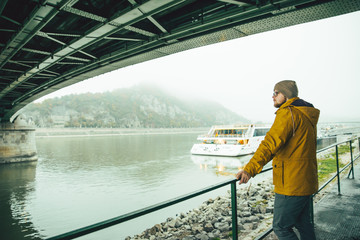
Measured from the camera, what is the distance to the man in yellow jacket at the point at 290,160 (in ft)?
6.54

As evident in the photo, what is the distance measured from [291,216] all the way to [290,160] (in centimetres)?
47

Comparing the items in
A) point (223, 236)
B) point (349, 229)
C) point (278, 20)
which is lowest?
point (223, 236)

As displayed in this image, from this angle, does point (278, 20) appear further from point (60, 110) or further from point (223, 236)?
point (60, 110)

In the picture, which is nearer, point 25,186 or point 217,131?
point 25,186

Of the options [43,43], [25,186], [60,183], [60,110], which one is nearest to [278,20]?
[43,43]

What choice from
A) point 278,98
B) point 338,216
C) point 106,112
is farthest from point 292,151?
point 106,112

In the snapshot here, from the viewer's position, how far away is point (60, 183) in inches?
575

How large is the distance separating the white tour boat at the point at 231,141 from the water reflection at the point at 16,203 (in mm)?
15174

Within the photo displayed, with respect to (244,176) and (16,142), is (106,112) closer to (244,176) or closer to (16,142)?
(16,142)

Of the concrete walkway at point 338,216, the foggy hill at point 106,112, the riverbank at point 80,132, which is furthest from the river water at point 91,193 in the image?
the foggy hill at point 106,112

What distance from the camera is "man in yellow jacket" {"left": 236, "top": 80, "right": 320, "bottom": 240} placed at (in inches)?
78.5

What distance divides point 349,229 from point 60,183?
14.8 m

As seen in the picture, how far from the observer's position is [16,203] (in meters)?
11.3

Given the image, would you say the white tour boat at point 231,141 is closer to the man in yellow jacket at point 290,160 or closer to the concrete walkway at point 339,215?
the concrete walkway at point 339,215
